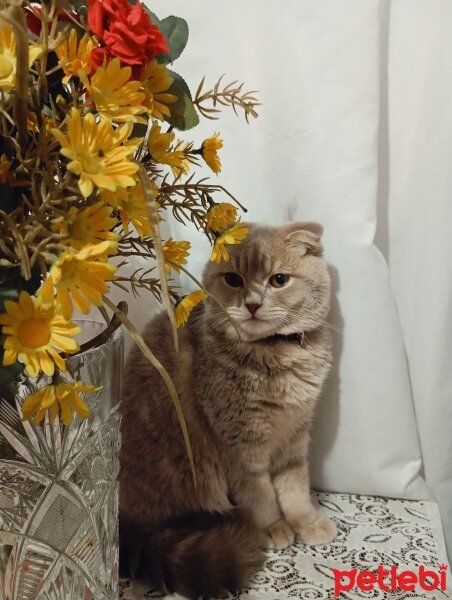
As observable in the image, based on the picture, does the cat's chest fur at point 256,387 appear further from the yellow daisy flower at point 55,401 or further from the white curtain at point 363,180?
the yellow daisy flower at point 55,401

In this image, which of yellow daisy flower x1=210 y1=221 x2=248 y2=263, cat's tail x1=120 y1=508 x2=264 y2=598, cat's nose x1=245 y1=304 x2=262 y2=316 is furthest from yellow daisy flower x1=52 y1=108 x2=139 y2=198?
cat's tail x1=120 y1=508 x2=264 y2=598

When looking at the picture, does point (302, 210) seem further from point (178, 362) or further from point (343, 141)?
point (178, 362)

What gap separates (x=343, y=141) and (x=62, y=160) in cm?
58

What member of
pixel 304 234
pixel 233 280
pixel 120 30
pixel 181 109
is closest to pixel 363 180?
pixel 304 234

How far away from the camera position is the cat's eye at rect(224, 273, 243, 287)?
1.00 m

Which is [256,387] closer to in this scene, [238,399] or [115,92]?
[238,399]

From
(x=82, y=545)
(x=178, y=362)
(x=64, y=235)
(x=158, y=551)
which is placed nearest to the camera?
(x=64, y=235)

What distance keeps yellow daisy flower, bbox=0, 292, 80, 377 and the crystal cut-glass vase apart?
135 mm

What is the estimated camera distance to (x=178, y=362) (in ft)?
3.35

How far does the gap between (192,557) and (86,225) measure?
60 centimetres

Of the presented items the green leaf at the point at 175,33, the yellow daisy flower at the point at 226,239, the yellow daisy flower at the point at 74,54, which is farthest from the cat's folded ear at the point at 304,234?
the yellow daisy flower at the point at 74,54

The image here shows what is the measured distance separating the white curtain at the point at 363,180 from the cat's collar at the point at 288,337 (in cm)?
10

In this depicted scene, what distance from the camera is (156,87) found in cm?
51

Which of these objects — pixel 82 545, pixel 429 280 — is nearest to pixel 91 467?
pixel 82 545
